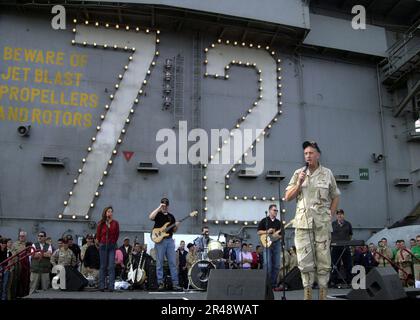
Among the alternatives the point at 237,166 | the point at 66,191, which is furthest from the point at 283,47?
the point at 66,191

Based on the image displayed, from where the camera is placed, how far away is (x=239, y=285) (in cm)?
411

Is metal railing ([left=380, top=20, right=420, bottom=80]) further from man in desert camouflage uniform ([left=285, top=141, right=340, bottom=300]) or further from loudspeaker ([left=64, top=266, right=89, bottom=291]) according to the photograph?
loudspeaker ([left=64, top=266, right=89, bottom=291])

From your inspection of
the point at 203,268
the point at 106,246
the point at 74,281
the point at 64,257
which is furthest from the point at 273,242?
the point at 64,257

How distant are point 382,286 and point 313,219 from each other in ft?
3.51

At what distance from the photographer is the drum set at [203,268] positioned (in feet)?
31.8

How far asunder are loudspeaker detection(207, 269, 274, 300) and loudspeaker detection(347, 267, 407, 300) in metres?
1.47

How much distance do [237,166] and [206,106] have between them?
7.70ft

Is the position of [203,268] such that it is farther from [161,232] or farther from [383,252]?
[383,252]

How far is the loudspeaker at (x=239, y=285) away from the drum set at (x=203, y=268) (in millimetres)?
5328

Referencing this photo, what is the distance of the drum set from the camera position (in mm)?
9688

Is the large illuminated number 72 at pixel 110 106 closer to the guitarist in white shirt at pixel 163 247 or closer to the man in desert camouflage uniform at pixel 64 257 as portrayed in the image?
the man in desert camouflage uniform at pixel 64 257

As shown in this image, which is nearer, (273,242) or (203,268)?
(273,242)

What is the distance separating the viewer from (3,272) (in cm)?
892

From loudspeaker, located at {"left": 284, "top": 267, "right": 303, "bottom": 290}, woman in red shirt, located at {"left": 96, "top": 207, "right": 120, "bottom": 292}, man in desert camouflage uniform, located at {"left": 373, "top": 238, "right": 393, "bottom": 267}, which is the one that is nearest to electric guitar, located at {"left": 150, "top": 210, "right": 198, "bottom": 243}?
woman in red shirt, located at {"left": 96, "top": 207, "right": 120, "bottom": 292}
